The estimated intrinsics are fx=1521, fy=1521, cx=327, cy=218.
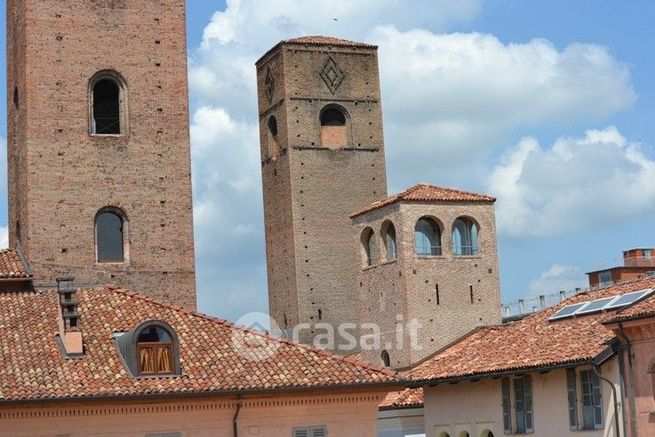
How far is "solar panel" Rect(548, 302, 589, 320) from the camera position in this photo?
3272cm

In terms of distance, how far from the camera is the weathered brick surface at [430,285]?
→ 156ft

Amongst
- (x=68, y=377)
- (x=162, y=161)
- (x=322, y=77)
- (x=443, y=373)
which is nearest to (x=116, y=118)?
(x=162, y=161)

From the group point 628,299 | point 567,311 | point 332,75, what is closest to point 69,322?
point 628,299

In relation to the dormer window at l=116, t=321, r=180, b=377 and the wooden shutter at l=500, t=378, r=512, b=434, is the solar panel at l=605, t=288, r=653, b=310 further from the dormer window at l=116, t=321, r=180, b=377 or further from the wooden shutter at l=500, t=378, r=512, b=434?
the dormer window at l=116, t=321, r=180, b=377

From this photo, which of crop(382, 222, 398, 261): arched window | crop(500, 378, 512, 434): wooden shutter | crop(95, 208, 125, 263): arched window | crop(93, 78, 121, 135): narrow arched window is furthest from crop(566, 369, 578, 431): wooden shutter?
crop(382, 222, 398, 261): arched window

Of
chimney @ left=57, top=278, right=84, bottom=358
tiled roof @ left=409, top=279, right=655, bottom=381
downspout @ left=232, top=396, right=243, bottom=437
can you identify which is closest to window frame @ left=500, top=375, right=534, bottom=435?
tiled roof @ left=409, top=279, right=655, bottom=381

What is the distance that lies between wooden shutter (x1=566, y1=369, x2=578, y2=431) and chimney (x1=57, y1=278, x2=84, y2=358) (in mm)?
9981

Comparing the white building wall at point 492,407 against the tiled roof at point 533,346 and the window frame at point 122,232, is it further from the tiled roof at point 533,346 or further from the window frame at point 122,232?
the window frame at point 122,232

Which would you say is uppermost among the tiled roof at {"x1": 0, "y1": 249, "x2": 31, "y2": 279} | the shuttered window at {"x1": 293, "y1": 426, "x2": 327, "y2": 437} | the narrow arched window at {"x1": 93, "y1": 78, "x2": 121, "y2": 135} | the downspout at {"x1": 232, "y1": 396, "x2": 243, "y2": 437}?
the narrow arched window at {"x1": 93, "y1": 78, "x2": 121, "y2": 135}

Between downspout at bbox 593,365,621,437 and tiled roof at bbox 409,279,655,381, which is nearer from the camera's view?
downspout at bbox 593,365,621,437

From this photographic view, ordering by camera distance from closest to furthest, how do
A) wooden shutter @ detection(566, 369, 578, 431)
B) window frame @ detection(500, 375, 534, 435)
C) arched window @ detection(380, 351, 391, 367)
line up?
1. wooden shutter @ detection(566, 369, 578, 431)
2. window frame @ detection(500, 375, 534, 435)
3. arched window @ detection(380, 351, 391, 367)

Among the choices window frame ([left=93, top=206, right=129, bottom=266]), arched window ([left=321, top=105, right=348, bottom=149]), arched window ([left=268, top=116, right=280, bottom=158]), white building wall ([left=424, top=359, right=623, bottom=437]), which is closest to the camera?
white building wall ([left=424, top=359, right=623, bottom=437])

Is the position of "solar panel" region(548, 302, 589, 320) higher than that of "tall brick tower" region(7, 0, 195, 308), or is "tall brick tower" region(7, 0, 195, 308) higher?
"tall brick tower" region(7, 0, 195, 308)

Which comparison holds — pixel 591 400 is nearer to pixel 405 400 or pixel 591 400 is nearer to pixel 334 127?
pixel 405 400
